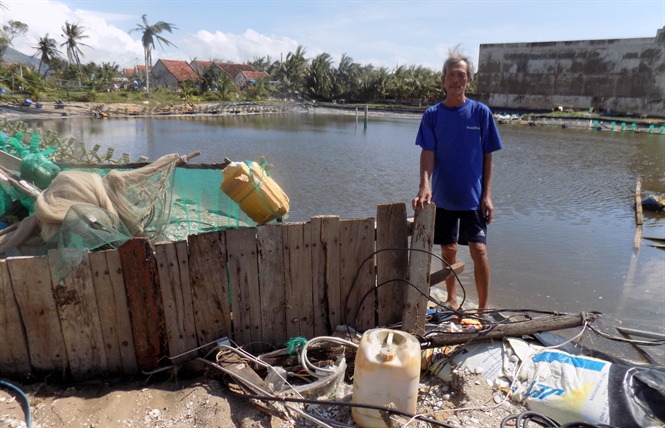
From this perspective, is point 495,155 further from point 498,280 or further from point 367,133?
point 498,280

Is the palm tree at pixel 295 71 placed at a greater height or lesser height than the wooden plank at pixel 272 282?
greater

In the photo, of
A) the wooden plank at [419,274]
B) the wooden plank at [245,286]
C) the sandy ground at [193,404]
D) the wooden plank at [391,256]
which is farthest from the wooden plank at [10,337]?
the wooden plank at [419,274]

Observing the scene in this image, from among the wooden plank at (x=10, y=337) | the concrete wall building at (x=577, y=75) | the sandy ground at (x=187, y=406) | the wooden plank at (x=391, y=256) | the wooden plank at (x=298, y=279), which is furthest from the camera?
the concrete wall building at (x=577, y=75)

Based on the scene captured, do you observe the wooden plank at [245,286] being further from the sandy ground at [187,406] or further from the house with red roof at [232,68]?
the house with red roof at [232,68]

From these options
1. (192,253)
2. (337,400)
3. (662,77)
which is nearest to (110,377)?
(192,253)

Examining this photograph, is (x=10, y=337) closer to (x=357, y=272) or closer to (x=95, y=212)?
(x=95, y=212)

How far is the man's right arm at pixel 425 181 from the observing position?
351cm

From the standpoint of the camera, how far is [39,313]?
302 cm

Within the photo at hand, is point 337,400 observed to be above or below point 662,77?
below

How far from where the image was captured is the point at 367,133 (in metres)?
34.6

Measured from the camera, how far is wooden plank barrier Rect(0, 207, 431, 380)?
3035 millimetres

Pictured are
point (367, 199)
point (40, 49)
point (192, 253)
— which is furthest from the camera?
point (40, 49)

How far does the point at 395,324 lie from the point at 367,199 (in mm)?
9273

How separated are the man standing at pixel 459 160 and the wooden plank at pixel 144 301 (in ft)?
7.57
